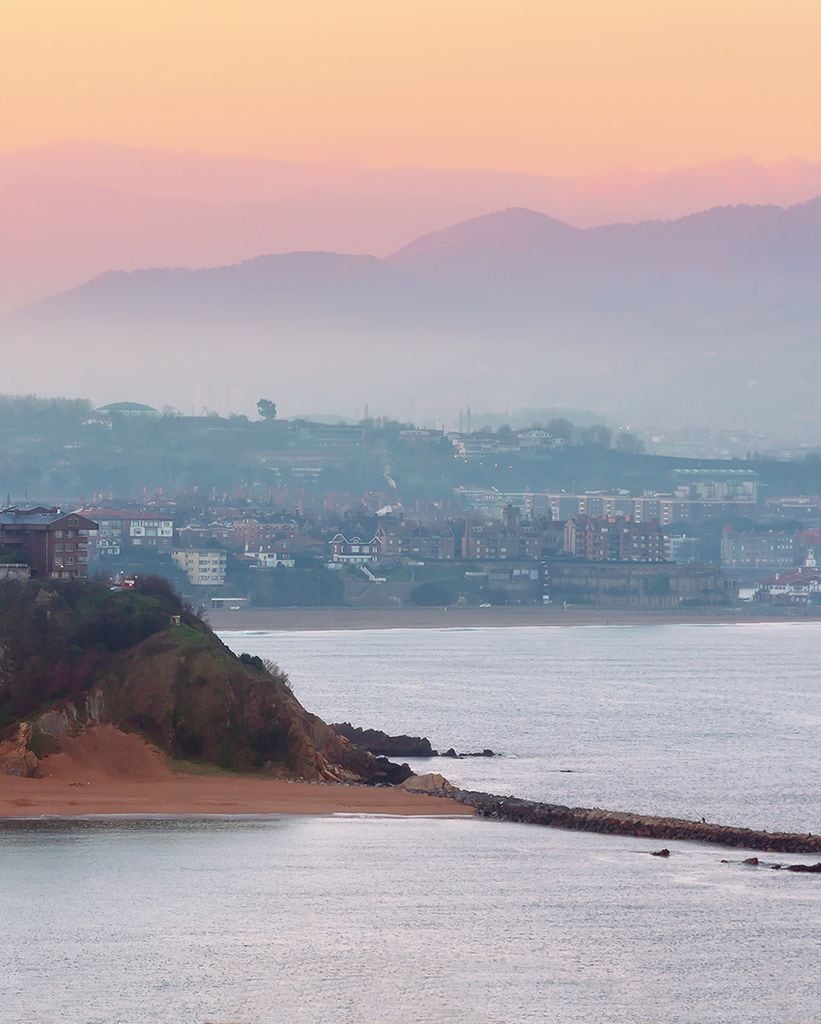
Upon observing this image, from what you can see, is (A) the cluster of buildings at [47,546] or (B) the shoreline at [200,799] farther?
(A) the cluster of buildings at [47,546]

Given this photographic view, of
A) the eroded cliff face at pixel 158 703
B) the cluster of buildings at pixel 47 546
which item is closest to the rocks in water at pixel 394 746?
the cluster of buildings at pixel 47 546

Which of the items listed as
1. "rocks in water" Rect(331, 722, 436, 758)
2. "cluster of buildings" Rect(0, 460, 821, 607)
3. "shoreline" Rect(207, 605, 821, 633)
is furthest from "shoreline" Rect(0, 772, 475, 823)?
"cluster of buildings" Rect(0, 460, 821, 607)

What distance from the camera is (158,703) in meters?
48.3

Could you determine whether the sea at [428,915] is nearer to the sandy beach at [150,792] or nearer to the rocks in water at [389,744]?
the rocks in water at [389,744]

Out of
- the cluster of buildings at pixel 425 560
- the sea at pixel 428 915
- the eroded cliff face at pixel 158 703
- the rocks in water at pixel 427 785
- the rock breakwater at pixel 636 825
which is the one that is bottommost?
the sea at pixel 428 915

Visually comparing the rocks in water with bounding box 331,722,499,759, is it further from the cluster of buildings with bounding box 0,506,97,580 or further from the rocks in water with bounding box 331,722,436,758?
the cluster of buildings with bounding box 0,506,97,580

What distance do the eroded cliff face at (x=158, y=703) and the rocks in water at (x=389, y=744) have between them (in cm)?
890

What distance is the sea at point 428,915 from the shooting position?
29500mm

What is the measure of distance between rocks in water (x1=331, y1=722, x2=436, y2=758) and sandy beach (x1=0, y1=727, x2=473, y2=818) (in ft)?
37.3

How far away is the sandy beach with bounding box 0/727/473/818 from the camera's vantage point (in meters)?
44.8

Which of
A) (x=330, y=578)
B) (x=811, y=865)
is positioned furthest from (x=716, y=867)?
(x=330, y=578)

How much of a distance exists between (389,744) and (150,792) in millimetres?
14949

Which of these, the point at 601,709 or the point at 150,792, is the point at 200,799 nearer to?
the point at 150,792

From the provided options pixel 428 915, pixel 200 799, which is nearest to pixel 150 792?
pixel 200 799
